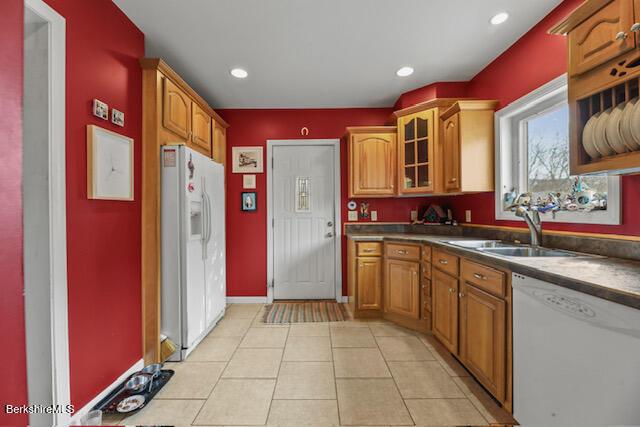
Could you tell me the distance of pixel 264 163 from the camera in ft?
11.9

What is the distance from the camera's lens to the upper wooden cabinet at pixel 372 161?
10.8ft

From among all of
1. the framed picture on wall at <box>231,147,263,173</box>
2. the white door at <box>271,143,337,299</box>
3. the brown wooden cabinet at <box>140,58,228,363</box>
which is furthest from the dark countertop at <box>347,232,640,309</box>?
the framed picture on wall at <box>231,147,263,173</box>

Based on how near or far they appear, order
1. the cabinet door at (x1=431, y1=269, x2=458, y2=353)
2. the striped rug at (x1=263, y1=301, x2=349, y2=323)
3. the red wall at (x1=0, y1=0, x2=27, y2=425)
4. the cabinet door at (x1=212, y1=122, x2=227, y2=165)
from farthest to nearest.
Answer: the cabinet door at (x1=212, y1=122, x2=227, y2=165), the striped rug at (x1=263, y1=301, x2=349, y2=323), the cabinet door at (x1=431, y1=269, x2=458, y2=353), the red wall at (x1=0, y1=0, x2=27, y2=425)

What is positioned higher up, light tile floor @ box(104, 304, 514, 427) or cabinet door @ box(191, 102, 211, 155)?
cabinet door @ box(191, 102, 211, 155)

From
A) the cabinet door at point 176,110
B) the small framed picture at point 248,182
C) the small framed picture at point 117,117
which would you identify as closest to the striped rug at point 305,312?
the small framed picture at point 248,182

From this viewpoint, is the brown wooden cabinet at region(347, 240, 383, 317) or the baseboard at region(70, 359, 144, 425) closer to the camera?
the baseboard at region(70, 359, 144, 425)

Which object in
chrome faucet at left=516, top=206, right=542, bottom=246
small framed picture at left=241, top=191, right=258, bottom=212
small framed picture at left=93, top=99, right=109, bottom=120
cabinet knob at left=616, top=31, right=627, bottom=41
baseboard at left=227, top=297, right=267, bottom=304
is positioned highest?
cabinet knob at left=616, top=31, right=627, bottom=41

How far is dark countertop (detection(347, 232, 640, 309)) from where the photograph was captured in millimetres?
933

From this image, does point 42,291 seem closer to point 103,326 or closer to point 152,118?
point 103,326

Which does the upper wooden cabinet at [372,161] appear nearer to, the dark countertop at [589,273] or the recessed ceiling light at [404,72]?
the recessed ceiling light at [404,72]

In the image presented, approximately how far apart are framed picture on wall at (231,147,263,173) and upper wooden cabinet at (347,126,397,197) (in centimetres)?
124

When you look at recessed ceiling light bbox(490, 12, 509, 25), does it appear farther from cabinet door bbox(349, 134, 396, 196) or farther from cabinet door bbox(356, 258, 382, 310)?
cabinet door bbox(356, 258, 382, 310)

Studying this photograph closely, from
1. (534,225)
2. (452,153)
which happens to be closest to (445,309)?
(534,225)

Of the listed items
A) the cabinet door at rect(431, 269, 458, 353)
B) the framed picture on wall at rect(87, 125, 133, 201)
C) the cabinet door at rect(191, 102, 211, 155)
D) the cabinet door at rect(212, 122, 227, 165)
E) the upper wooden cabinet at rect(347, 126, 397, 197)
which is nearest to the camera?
the framed picture on wall at rect(87, 125, 133, 201)
